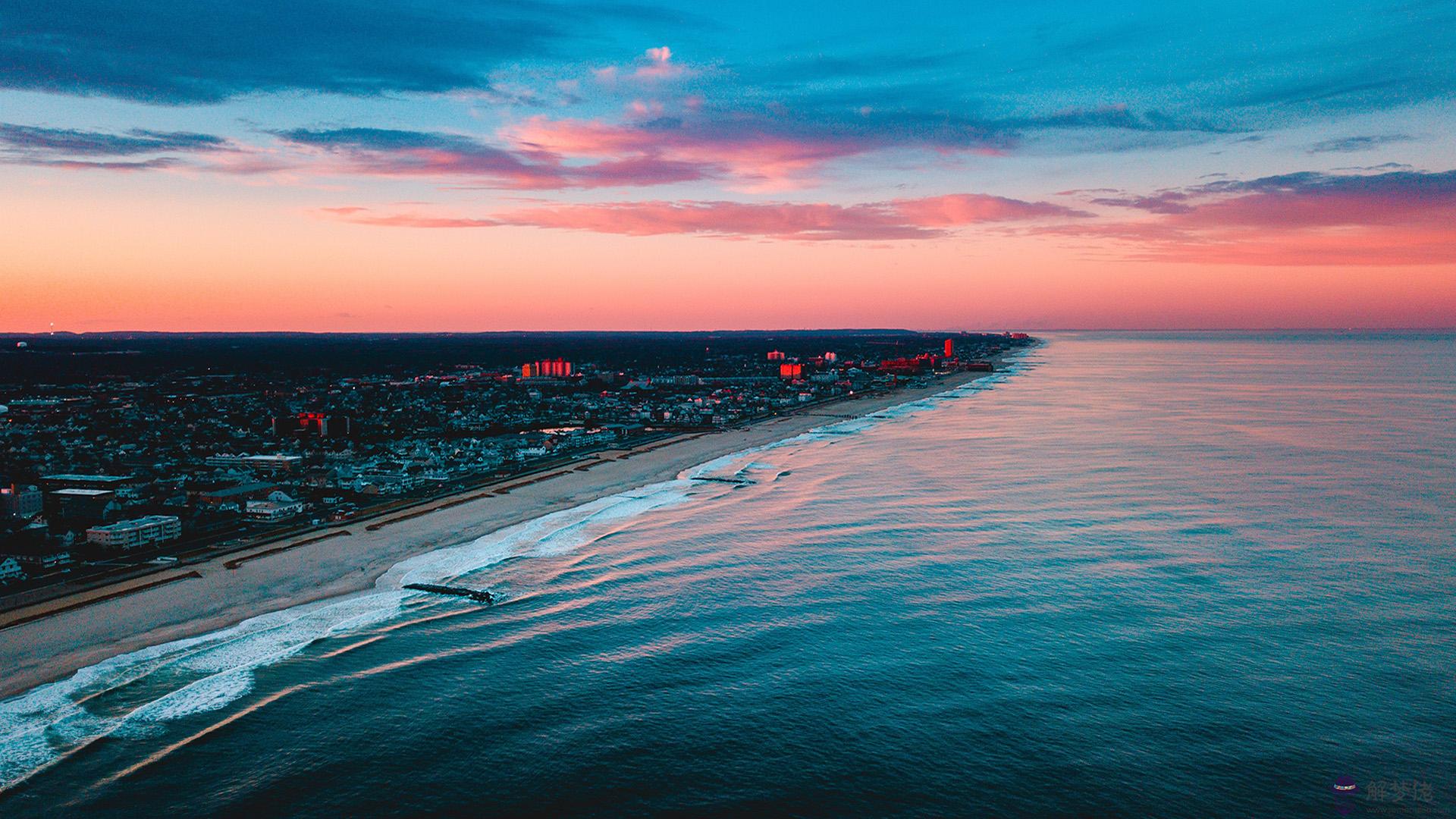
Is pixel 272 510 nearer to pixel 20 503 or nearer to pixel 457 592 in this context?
pixel 20 503

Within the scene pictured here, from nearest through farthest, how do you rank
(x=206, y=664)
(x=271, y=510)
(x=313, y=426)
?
(x=206, y=664) < (x=271, y=510) < (x=313, y=426)

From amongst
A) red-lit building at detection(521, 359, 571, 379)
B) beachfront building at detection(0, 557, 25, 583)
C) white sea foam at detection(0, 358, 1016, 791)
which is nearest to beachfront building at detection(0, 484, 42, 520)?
beachfront building at detection(0, 557, 25, 583)

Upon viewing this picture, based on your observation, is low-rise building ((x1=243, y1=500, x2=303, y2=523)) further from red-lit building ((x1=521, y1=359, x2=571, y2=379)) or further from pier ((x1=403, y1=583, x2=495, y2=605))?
red-lit building ((x1=521, y1=359, x2=571, y2=379))

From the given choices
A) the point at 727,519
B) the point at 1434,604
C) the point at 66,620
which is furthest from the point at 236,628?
the point at 1434,604

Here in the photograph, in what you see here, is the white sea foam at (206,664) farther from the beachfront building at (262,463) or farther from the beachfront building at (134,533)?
the beachfront building at (262,463)

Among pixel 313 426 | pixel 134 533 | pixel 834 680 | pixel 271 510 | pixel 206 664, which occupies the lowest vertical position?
pixel 834 680

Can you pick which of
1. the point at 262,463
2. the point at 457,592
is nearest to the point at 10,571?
the point at 457,592

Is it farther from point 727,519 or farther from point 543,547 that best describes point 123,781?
point 727,519
